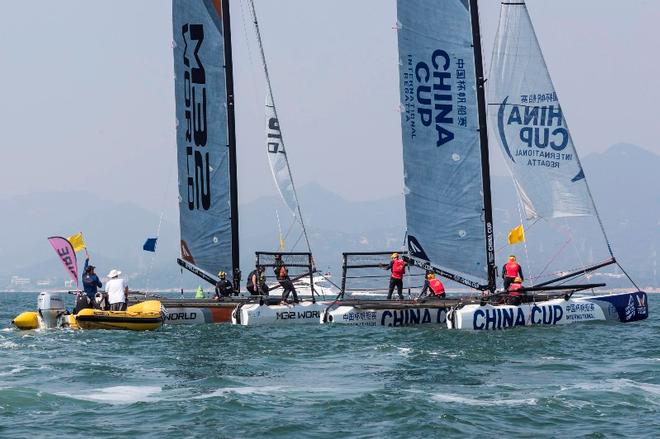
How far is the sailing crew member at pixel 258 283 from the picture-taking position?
122ft

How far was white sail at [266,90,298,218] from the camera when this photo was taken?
40406 millimetres

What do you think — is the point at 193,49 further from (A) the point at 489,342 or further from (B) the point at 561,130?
(A) the point at 489,342

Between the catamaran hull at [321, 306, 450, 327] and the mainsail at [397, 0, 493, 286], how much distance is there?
8.92ft

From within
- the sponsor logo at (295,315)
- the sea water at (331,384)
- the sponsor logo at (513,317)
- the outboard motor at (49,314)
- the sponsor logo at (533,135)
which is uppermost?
the sponsor logo at (533,135)

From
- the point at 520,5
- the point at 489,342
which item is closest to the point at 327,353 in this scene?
the point at 489,342

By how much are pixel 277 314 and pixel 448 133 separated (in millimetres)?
8114

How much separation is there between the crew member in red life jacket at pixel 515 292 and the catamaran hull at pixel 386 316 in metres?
1.95

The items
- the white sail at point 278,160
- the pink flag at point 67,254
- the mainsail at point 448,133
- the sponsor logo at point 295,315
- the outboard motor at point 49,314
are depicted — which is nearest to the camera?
the outboard motor at point 49,314

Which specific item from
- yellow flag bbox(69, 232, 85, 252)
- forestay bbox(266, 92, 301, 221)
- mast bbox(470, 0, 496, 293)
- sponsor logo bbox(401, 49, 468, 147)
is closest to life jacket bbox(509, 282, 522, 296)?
mast bbox(470, 0, 496, 293)

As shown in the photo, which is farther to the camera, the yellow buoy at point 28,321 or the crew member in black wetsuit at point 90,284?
the crew member in black wetsuit at point 90,284

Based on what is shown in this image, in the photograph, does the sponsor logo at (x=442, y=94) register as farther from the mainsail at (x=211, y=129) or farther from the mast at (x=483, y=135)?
the mainsail at (x=211, y=129)

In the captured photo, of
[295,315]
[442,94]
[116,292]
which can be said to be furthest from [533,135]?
[116,292]

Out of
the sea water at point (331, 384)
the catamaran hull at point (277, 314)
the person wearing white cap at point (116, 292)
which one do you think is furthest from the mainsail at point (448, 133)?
the person wearing white cap at point (116, 292)

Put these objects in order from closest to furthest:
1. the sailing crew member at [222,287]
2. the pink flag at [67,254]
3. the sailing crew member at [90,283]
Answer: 1. the sailing crew member at [90,283]
2. the pink flag at [67,254]
3. the sailing crew member at [222,287]
